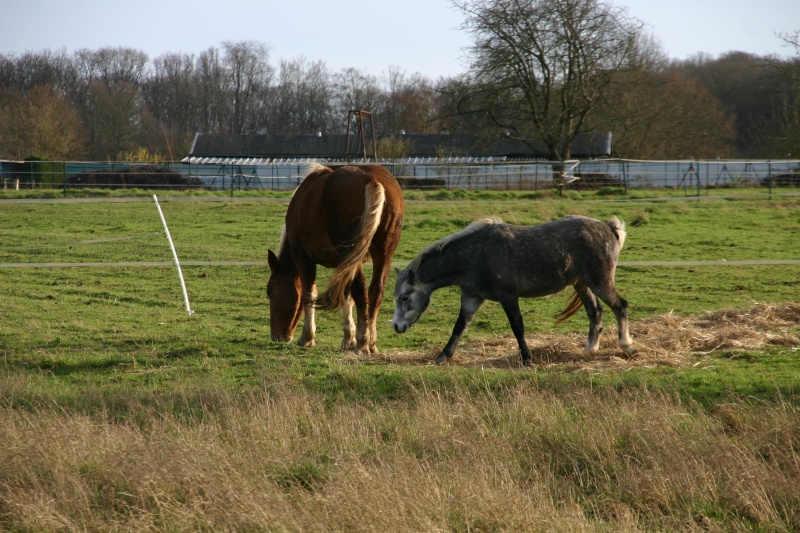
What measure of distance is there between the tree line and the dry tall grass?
31784 mm

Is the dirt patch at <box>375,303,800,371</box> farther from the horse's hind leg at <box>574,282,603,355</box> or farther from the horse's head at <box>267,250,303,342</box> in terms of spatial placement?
the horse's head at <box>267,250,303,342</box>

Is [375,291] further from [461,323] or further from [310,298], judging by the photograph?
[461,323]

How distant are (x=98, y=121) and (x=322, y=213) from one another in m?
59.2

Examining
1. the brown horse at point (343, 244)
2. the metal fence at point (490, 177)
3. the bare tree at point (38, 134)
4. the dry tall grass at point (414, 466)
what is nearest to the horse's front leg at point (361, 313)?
the brown horse at point (343, 244)

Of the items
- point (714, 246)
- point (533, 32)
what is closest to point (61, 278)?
point (714, 246)

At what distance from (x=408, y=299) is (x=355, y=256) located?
27.3 inches

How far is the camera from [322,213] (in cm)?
848

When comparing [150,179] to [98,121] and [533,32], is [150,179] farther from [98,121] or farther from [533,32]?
[98,121]

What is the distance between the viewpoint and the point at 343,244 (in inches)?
327

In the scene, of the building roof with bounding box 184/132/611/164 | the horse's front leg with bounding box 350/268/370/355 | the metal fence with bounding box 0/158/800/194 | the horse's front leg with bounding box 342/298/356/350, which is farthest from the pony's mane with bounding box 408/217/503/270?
the building roof with bounding box 184/132/611/164

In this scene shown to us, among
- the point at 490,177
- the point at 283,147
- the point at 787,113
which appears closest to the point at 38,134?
the point at 283,147

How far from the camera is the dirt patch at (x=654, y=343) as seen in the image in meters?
7.82

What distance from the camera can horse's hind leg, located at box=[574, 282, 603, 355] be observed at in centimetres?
812

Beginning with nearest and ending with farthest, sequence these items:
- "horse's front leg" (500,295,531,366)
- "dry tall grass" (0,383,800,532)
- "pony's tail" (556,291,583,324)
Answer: "dry tall grass" (0,383,800,532), "horse's front leg" (500,295,531,366), "pony's tail" (556,291,583,324)
